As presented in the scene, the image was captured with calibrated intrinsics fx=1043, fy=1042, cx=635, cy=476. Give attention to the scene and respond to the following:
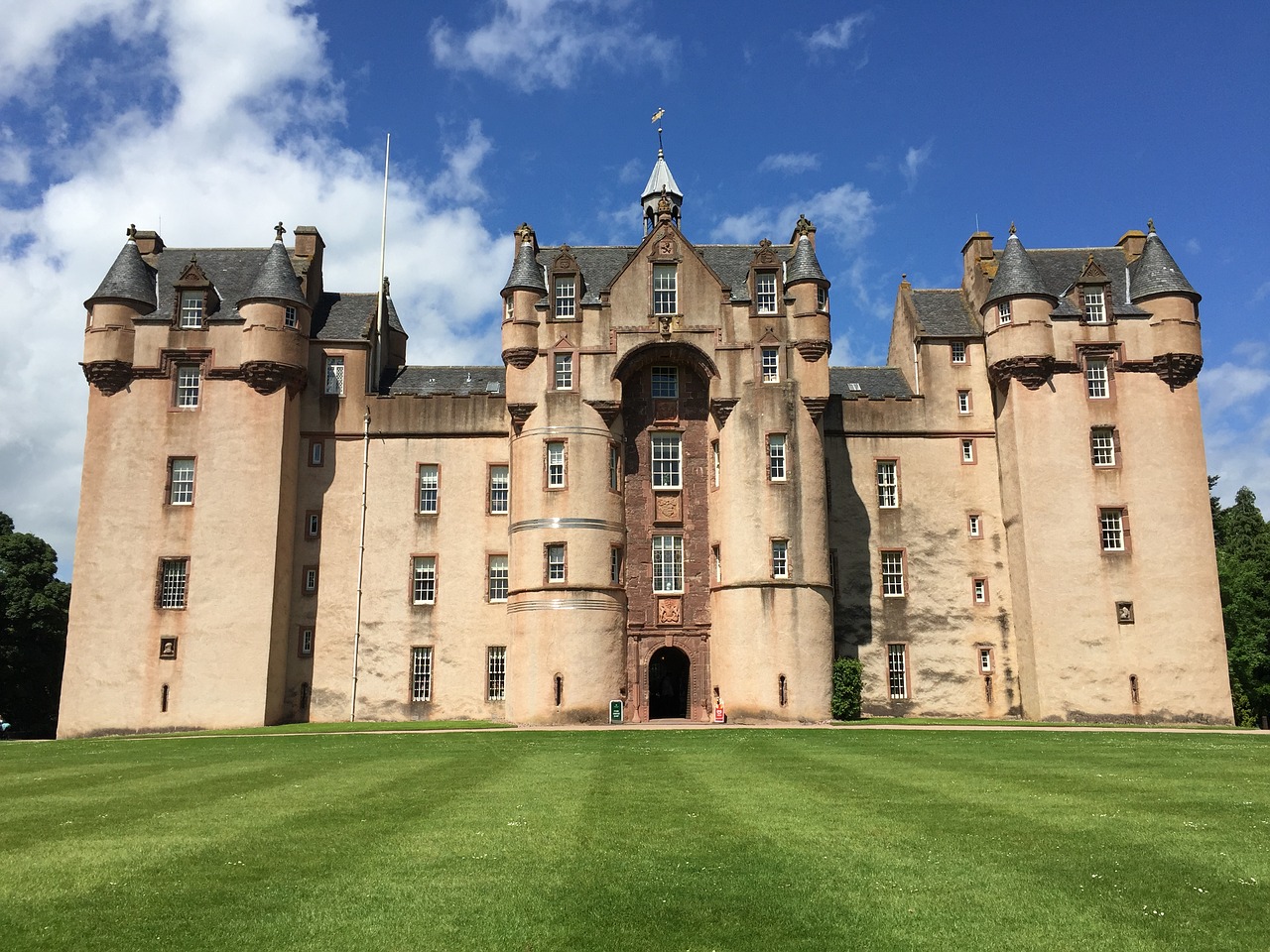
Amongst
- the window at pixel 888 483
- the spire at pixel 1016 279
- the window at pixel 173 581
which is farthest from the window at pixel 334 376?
the spire at pixel 1016 279

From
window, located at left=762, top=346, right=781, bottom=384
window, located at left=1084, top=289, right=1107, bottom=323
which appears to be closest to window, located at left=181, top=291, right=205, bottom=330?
window, located at left=762, top=346, right=781, bottom=384

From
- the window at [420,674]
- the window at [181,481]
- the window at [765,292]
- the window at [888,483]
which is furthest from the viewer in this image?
the window at [888,483]

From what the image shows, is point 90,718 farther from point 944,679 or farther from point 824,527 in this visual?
point 944,679

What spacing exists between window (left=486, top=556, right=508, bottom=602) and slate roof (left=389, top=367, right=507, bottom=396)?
8526 mm

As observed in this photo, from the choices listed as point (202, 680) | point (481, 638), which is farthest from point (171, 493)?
point (481, 638)

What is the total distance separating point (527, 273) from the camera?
47.6 metres

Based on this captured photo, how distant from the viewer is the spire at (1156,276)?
47.7m

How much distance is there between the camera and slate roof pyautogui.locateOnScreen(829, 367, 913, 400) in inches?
2027

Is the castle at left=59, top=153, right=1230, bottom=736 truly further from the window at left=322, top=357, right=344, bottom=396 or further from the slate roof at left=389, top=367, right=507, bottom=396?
the slate roof at left=389, top=367, right=507, bottom=396

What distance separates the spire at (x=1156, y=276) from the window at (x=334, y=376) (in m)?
37.4

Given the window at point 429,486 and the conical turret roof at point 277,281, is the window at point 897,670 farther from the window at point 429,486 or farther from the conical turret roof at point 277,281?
the conical turret roof at point 277,281

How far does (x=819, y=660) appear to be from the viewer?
1729 inches

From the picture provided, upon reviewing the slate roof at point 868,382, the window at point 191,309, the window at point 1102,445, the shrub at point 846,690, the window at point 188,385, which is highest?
the window at point 191,309

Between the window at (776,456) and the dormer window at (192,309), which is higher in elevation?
the dormer window at (192,309)
